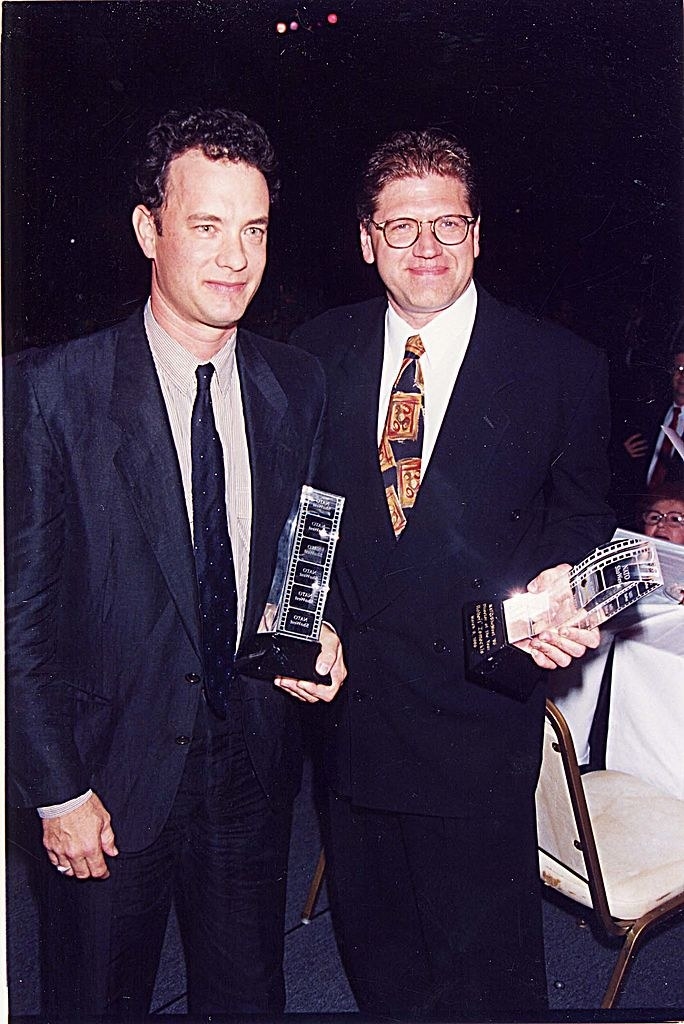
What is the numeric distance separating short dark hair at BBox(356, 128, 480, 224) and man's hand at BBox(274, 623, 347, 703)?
0.78m

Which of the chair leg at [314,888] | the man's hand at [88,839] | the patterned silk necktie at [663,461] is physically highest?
the patterned silk necktie at [663,461]

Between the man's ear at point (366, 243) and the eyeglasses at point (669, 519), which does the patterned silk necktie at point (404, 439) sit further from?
the eyeglasses at point (669, 519)

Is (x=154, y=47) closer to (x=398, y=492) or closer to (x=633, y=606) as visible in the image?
(x=398, y=492)

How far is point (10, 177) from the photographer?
5.86 ft

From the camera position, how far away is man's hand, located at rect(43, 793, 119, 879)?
69.1 inches

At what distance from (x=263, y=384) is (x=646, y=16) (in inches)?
→ 36.6

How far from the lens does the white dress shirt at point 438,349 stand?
174 cm

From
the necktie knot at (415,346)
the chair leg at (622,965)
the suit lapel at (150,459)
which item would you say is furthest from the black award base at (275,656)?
the chair leg at (622,965)

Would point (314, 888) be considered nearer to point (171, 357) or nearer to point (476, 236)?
point (171, 357)

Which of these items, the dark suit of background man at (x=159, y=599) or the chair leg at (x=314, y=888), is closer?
the dark suit of background man at (x=159, y=599)

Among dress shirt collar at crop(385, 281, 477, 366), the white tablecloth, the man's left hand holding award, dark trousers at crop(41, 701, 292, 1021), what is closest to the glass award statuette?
the man's left hand holding award

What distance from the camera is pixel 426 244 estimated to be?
1723 mm

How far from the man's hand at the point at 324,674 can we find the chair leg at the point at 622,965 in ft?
2.25

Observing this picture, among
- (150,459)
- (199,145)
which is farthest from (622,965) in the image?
(199,145)
